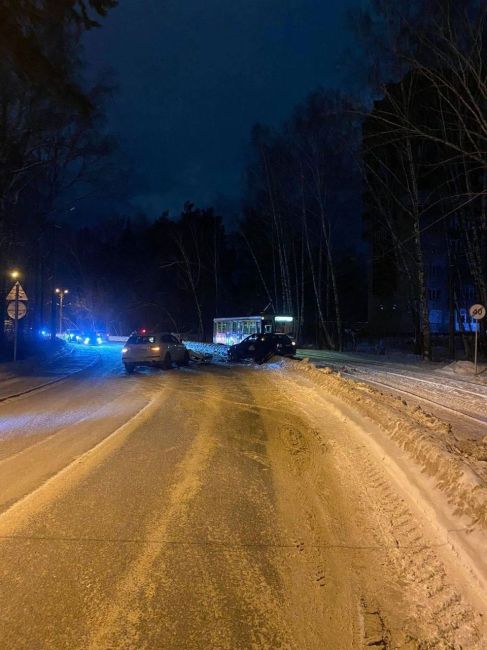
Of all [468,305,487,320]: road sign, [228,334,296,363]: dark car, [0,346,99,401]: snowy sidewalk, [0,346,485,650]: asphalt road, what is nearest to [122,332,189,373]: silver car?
[0,346,99,401]: snowy sidewalk

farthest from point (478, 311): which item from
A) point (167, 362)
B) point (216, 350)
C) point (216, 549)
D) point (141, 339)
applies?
point (216, 350)

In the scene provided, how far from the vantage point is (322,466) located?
→ 8.21 m

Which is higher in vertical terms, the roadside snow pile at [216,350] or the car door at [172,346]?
the car door at [172,346]

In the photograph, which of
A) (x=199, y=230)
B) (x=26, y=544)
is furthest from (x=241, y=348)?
(x=199, y=230)

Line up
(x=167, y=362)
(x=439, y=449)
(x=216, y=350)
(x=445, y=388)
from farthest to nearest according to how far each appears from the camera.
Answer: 1. (x=216, y=350)
2. (x=167, y=362)
3. (x=445, y=388)
4. (x=439, y=449)

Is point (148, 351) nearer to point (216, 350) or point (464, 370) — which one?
point (464, 370)

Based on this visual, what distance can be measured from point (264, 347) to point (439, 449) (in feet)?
81.0

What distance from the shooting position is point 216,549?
5.03 metres

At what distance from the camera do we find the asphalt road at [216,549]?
3.76m

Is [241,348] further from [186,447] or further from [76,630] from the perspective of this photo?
[76,630]

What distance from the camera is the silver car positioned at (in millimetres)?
24562

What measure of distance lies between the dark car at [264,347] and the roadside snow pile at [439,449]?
18036mm

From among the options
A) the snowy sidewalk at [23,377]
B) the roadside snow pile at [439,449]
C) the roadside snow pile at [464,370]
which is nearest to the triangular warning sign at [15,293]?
the snowy sidewalk at [23,377]

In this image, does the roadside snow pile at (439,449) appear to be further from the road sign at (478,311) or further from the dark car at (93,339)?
the dark car at (93,339)
